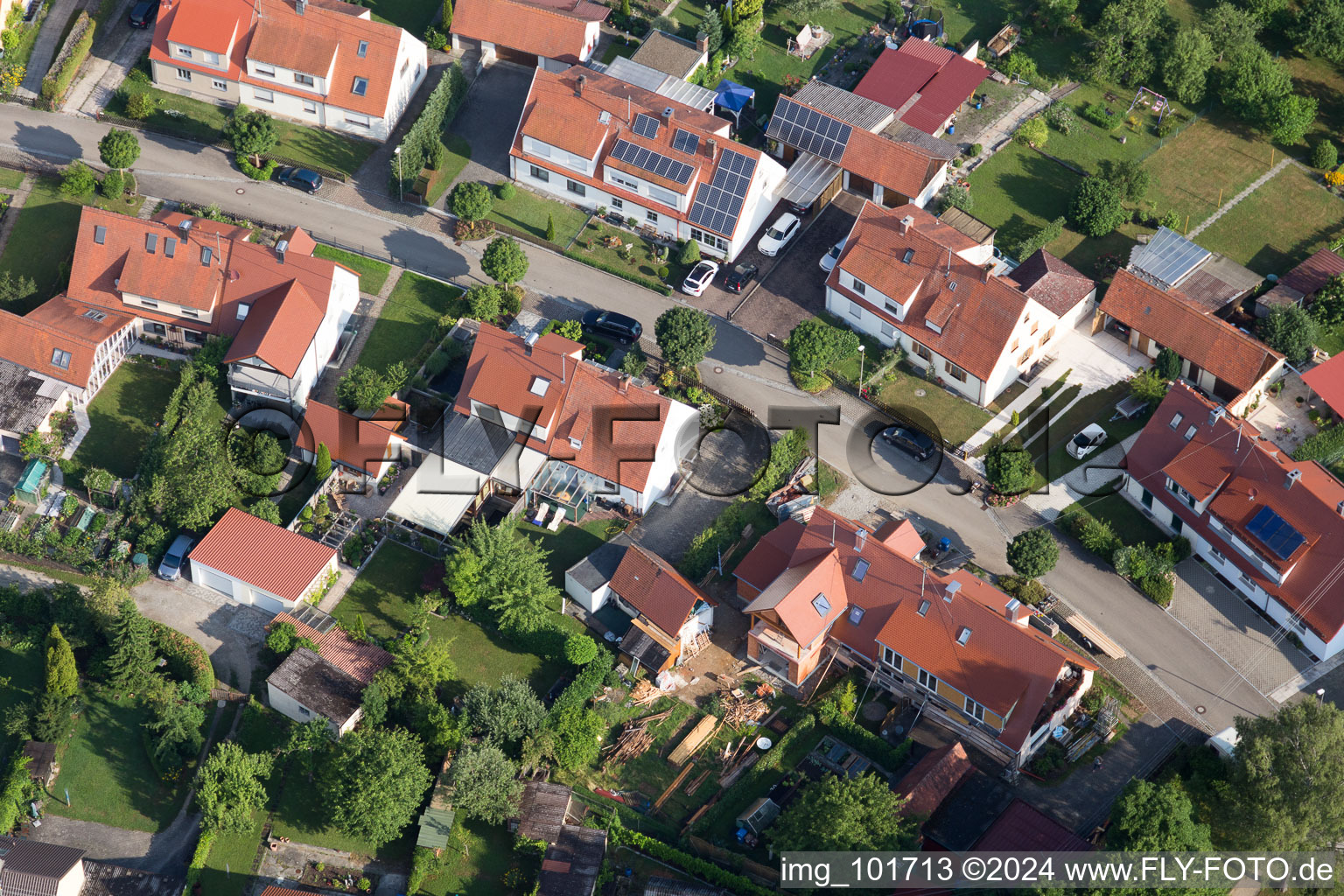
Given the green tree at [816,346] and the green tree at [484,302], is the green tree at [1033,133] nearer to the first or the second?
the green tree at [816,346]

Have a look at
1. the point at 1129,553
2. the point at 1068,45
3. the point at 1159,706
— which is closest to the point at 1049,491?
the point at 1129,553

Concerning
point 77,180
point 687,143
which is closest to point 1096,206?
point 687,143

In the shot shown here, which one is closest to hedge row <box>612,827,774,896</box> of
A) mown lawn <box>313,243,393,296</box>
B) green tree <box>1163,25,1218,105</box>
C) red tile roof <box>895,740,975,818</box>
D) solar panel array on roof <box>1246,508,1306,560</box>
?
red tile roof <box>895,740,975,818</box>

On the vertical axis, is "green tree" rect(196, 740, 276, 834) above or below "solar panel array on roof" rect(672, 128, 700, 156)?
below

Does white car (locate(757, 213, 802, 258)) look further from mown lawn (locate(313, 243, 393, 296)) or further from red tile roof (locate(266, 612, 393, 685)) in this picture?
red tile roof (locate(266, 612, 393, 685))

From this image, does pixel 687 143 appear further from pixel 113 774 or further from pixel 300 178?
pixel 113 774

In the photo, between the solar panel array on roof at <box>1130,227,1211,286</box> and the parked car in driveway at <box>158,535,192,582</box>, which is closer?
the parked car in driveway at <box>158,535,192,582</box>
